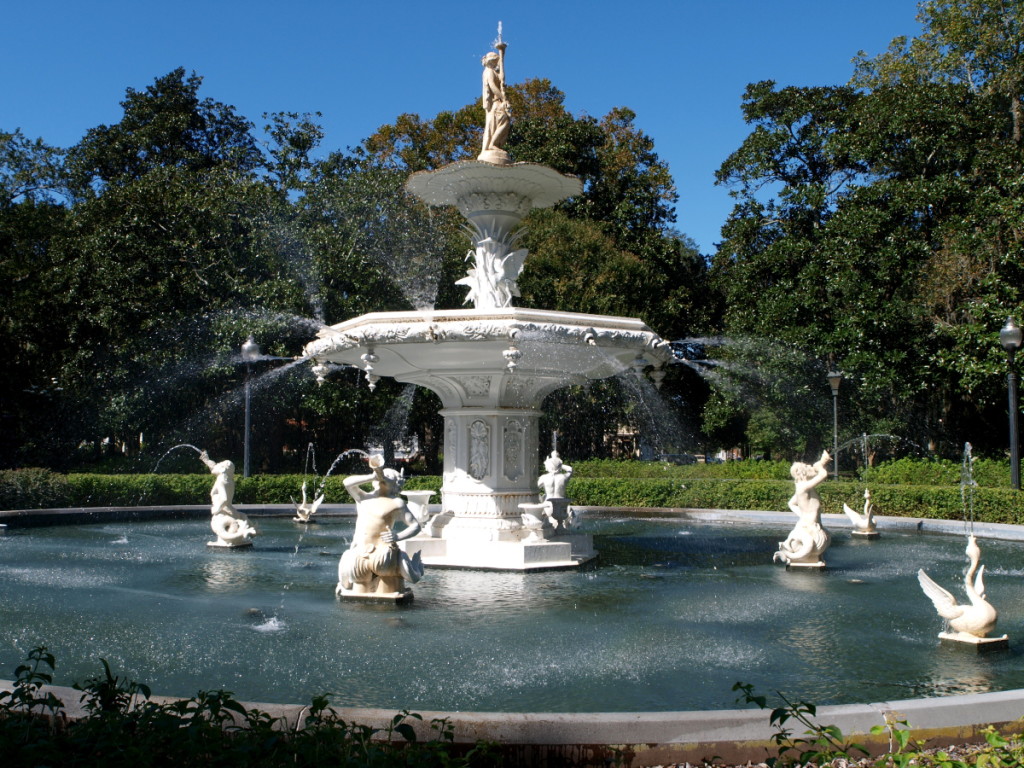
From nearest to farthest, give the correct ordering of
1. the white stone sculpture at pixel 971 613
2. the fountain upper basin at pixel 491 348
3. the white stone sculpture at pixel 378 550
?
the white stone sculpture at pixel 971 613
the white stone sculpture at pixel 378 550
the fountain upper basin at pixel 491 348

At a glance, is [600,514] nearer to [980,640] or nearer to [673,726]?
[980,640]

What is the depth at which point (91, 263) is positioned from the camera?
2666cm

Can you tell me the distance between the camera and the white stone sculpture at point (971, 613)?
7066 mm

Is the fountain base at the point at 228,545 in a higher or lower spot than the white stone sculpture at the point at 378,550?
lower

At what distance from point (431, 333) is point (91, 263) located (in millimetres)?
19597

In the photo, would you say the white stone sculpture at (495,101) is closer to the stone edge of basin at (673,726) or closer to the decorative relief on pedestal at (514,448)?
the decorative relief on pedestal at (514,448)

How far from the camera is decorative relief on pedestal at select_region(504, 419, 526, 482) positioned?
12.5 meters

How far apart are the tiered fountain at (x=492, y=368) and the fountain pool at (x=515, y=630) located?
651 mm

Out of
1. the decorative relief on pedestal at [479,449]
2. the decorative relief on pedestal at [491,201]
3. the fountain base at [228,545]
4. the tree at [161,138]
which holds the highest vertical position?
the tree at [161,138]

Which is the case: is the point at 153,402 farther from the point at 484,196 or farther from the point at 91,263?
the point at 484,196

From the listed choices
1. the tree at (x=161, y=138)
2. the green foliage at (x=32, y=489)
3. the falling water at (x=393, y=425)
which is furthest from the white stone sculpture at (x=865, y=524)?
the tree at (x=161, y=138)

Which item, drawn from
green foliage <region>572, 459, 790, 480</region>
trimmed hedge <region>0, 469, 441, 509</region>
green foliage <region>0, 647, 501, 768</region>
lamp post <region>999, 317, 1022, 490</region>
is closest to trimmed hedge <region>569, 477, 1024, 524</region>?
lamp post <region>999, 317, 1022, 490</region>

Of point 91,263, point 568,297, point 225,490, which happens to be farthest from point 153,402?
point 225,490

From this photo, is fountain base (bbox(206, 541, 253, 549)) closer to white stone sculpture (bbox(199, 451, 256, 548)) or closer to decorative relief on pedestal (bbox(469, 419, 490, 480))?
white stone sculpture (bbox(199, 451, 256, 548))
